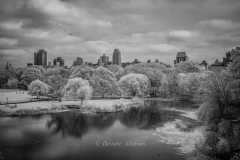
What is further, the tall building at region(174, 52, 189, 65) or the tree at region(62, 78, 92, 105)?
A: the tall building at region(174, 52, 189, 65)

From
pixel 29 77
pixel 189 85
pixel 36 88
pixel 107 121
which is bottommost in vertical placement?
pixel 107 121

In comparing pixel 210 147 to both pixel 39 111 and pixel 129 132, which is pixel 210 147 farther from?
pixel 39 111

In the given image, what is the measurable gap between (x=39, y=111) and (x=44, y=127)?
1374 centimetres

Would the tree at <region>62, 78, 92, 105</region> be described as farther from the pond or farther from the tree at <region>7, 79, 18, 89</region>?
the tree at <region>7, 79, 18, 89</region>

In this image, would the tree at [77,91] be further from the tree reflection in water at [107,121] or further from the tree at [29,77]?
the tree at [29,77]

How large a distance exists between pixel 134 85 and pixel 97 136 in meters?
42.5

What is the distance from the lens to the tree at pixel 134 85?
246 feet

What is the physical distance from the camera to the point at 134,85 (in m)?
75.0

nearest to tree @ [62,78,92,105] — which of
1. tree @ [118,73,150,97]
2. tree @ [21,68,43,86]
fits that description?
tree @ [118,73,150,97]

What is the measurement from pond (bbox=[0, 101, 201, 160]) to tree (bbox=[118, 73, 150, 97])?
25695mm

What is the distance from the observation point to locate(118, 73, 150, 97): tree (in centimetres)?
7512

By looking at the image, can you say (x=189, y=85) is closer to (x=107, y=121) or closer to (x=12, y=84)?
(x=107, y=121)

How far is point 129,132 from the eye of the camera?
3706 centimetres

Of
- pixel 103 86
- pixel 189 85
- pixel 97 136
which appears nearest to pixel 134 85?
pixel 103 86
